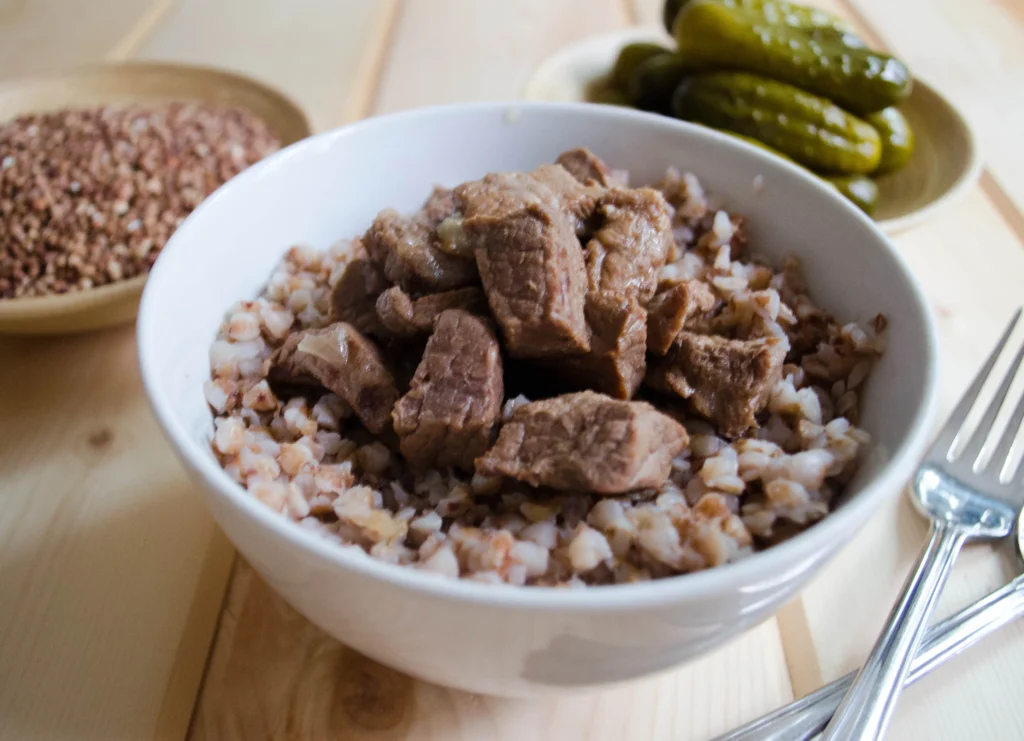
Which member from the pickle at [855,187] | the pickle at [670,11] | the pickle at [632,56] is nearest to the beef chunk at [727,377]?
the pickle at [855,187]

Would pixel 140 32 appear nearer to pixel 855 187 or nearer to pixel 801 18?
pixel 801 18

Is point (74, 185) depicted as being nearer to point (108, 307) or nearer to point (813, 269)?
point (108, 307)

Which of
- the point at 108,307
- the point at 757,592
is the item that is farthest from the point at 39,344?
the point at 757,592

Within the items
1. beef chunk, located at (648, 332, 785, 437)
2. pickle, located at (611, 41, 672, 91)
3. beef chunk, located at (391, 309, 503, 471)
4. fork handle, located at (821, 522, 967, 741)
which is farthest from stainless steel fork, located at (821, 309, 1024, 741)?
pickle, located at (611, 41, 672, 91)

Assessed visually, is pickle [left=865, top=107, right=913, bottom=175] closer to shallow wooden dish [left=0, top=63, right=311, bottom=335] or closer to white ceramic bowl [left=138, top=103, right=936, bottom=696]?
white ceramic bowl [left=138, top=103, right=936, bottom=696]

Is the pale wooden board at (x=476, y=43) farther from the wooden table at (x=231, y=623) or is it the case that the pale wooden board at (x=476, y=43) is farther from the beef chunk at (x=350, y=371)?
the beef chunk at (x=350, y=371)

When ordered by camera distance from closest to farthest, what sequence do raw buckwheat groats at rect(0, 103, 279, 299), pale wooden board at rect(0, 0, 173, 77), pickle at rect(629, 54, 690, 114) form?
raw buckwheat groats at rect(0, 103, 279, 299) → pickle at rect(629, 54, 690, 114) → pale wooden board at rect(0, 0, 173, 77)

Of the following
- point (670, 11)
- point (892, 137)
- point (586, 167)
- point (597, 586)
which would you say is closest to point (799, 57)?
point (892, 137)
